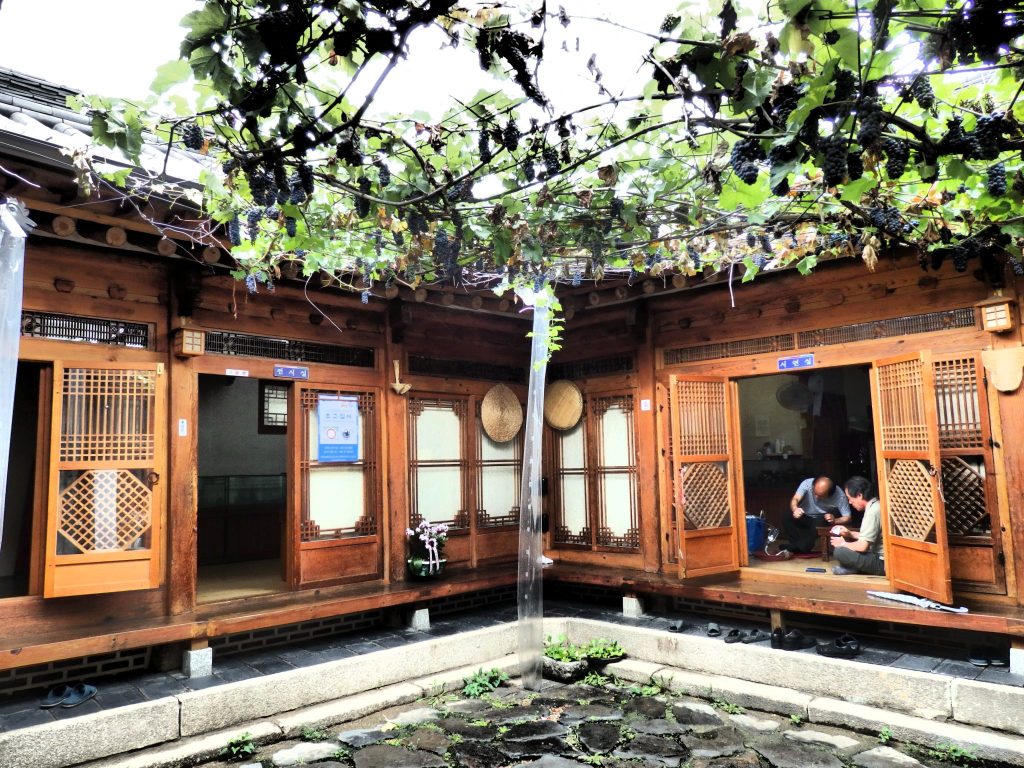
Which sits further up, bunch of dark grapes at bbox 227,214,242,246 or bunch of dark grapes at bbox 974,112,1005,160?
bunch of dark grapes at bbox 227,214,242,246

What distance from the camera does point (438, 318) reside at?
26.5 ft

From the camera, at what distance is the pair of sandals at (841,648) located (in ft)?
18.9

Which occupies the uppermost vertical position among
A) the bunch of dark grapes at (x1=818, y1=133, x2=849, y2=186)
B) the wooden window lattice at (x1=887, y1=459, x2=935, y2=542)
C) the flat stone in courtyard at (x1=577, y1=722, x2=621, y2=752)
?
the bunch of dark grapes at (x1=818, y1=133, x2=849, y2=186)

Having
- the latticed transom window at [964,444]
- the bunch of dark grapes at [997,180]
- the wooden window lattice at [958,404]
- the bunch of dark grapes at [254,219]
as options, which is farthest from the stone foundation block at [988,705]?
the bunch of dark grapes at [254,219]

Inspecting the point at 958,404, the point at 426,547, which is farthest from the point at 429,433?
the point at 958,404

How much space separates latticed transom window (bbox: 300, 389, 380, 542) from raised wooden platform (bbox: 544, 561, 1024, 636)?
2.37 meters

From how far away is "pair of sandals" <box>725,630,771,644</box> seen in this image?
6.35 meters

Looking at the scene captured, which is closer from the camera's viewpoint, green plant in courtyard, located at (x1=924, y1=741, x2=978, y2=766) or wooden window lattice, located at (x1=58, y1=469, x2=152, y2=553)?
green plant in courtyard, located at (x1=924, y1=741, x2=978, y2=766)

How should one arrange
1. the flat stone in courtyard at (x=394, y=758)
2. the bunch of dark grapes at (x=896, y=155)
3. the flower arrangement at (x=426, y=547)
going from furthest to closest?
the flower arrangement at (x=426, y=547) → the flat stone in courtyard at (x=394, y=758) → the bunch of dark grapes at (x=896, y=155)

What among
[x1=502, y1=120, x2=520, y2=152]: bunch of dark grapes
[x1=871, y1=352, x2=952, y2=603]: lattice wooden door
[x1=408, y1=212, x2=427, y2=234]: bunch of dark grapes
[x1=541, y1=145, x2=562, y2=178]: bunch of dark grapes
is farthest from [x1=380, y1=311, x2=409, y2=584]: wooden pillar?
[x1=871, y1=352, x2=952, y2=603]: lattice wooden door

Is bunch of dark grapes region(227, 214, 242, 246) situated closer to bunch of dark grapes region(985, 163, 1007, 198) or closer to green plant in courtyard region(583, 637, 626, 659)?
bunch of dark grapes region(985, 163, 1007, 198)

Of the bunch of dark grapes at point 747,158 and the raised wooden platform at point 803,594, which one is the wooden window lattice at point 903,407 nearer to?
the raised wooden platform at point 803,594

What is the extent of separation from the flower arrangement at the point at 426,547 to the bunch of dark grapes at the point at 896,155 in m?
5.81

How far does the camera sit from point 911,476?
580 centimetres
